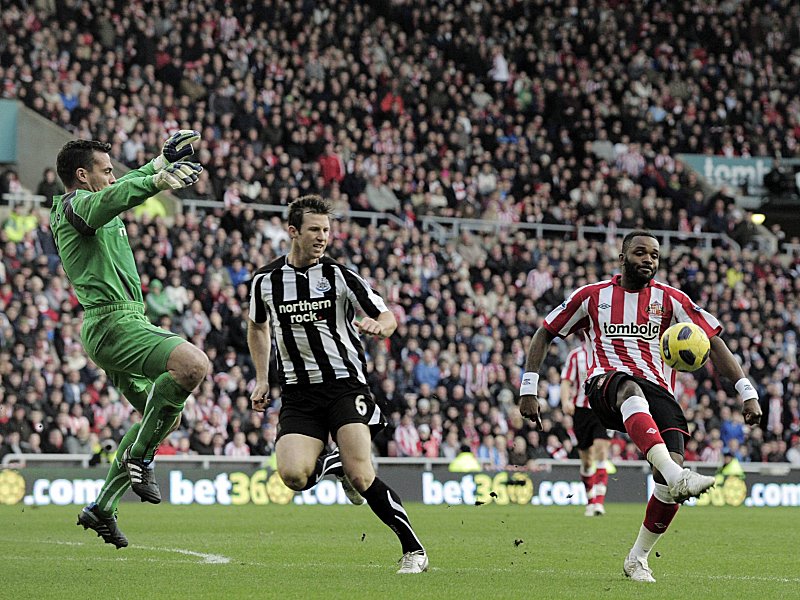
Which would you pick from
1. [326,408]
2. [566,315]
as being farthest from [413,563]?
[566,315]

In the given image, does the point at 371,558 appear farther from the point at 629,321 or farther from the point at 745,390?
the point at 745,390

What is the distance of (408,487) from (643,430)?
507 inches

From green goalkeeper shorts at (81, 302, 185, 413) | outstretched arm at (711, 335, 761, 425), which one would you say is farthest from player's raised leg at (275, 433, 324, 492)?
outstretched arm at (711, 335, 761, 425)

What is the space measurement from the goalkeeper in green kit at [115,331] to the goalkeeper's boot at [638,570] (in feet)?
9.61

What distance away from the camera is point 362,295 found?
8789mm

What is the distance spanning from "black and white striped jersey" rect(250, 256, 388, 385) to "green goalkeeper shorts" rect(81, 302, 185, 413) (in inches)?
27.4

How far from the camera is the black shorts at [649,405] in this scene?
862cm

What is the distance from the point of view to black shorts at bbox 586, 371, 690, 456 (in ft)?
28.3

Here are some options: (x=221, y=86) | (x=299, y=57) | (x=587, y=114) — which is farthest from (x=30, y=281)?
(x=587, y=114)

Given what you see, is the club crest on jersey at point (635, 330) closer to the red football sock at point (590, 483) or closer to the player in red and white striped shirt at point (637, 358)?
the player in red and white striped shirt at point (637, 358)

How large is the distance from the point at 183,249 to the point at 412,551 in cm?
1432

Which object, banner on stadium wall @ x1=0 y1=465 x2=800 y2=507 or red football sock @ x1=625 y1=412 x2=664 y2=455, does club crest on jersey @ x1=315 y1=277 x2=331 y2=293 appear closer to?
red football sock @ x1=625 y1=412 x2=664 y2=455

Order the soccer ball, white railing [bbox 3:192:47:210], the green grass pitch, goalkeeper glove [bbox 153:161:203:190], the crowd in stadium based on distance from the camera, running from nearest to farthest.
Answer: the green grass pitch < goalkeeper glove [bbox 153:161:203:190] < the soccer ball < the crowd in stadium < white railing [bbox 3:192:47:210]

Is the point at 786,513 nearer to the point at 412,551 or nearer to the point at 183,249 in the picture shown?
the point at 183,249
